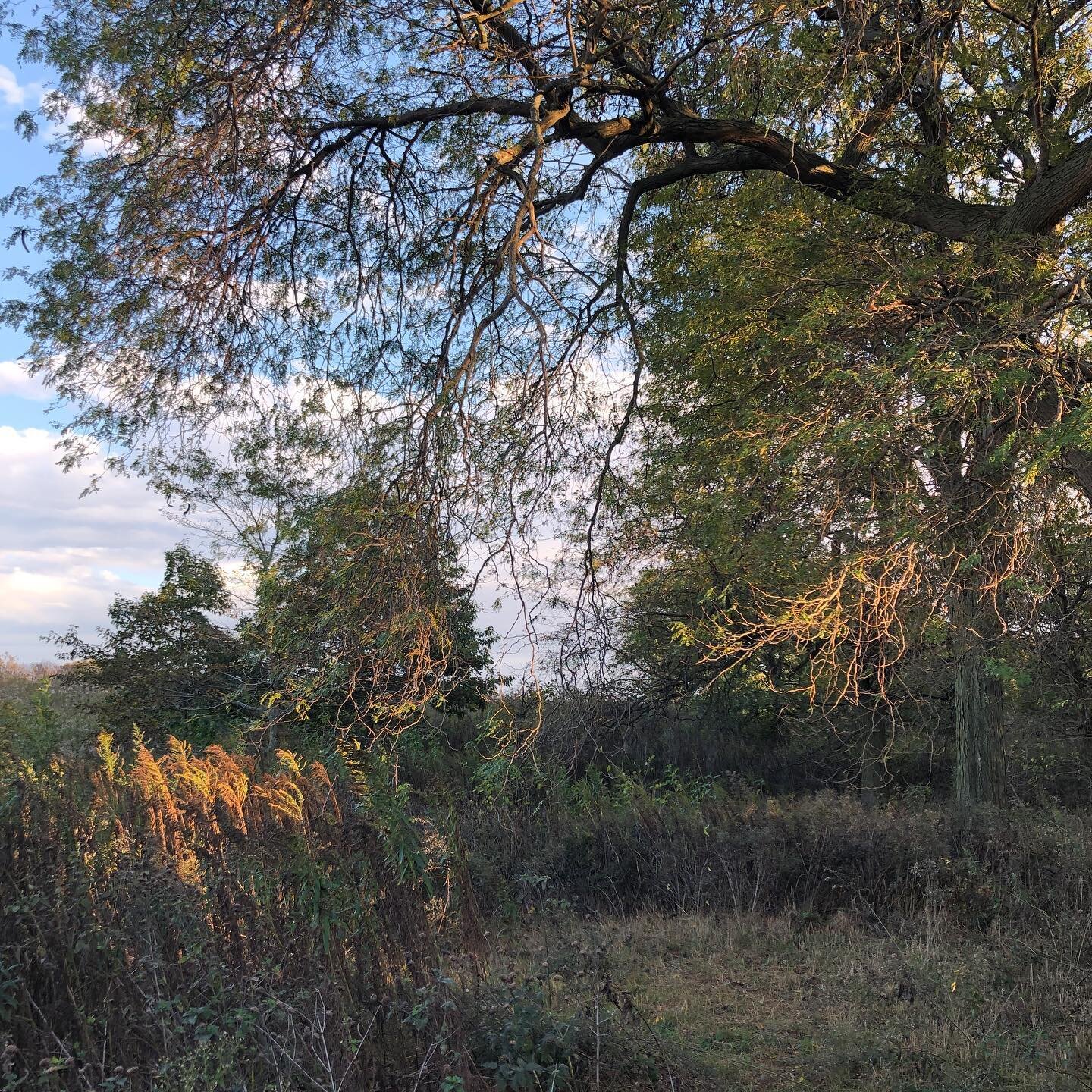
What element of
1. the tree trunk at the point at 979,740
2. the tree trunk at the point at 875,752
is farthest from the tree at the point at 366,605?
the tree trunk at the point at 875,752

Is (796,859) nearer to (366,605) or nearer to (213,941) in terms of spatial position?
(366,605)

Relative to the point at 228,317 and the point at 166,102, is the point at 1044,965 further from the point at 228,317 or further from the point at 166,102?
the point at 166,102

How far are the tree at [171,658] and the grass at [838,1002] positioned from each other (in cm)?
803

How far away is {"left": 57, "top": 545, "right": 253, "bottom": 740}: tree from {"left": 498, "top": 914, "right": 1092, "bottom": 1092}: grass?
803 cm

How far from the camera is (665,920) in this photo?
27.8 ft

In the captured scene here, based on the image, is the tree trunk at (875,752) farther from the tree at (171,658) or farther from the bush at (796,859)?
the tree at (171,658)

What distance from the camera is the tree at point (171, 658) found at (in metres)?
14.4

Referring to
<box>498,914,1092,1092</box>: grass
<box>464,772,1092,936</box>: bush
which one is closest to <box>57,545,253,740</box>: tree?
<box>464,772,1092,936</box>: bush

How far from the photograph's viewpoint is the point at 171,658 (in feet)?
48.7

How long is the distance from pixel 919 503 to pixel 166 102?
5872 mm

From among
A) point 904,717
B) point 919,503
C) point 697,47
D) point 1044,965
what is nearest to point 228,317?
point 697,47

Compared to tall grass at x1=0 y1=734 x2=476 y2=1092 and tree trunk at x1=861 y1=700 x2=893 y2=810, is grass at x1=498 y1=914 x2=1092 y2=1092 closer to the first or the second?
tall grass at x1=0 y1=734 x2=476 y2=1092

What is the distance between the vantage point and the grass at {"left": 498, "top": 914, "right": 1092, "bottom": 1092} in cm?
500

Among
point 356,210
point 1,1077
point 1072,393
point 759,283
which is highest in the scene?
point 356,210
